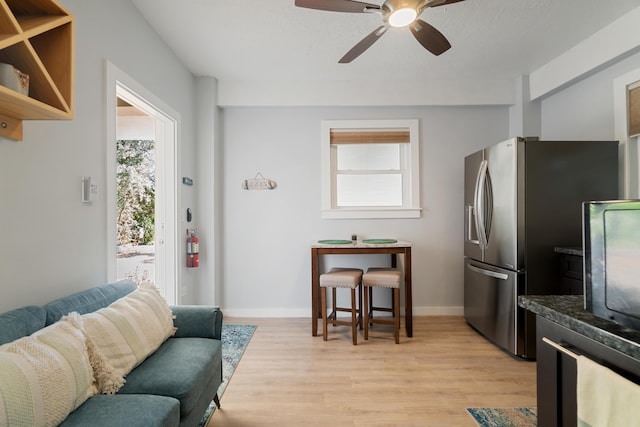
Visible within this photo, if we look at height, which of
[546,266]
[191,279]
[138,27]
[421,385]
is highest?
[138,27]

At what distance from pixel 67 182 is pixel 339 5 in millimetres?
1809

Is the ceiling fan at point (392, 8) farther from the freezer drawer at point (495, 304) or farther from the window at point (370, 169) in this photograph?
the freezer drawer at point (495, 304)

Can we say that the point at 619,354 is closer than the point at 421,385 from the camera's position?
Yes

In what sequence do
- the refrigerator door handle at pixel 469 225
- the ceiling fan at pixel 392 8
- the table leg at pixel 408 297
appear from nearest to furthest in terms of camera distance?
the ceiling fan at pixel 392 8 → the table leg at pixel 408 297 → the refrigerator door handle at pixel 469 225

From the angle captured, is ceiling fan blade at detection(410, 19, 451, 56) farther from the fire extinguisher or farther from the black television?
the fire extinguisher

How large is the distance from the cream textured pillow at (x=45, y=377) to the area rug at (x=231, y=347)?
3.16 feet

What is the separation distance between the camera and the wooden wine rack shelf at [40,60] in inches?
48.9

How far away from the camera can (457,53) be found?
3.12 m

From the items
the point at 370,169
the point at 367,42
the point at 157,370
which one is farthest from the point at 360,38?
the point at 157,370

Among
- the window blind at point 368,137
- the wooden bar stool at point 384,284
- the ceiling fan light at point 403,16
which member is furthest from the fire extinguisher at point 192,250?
the ceiling fan light at point 403,16

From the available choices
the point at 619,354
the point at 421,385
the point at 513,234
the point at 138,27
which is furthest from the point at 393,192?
the point at 619,354

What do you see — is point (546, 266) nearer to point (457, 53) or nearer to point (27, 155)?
point (457, 53)

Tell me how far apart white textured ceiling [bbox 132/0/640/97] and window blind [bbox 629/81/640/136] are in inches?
22.7

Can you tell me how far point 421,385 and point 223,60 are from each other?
334 cm
